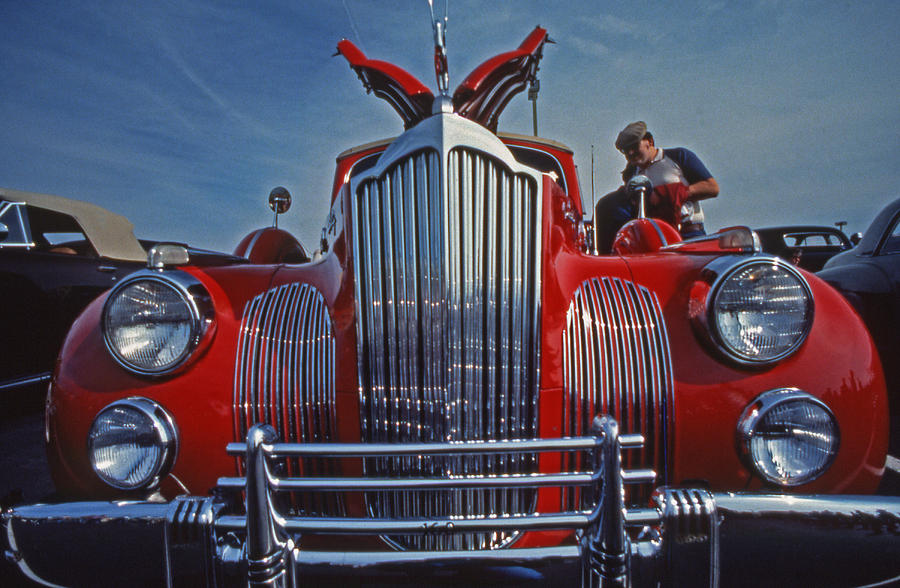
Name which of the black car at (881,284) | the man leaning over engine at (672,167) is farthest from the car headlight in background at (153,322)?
the black car at (881,284)

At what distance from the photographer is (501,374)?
1.48 m

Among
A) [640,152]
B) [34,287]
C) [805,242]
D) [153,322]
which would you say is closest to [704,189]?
[640,152]

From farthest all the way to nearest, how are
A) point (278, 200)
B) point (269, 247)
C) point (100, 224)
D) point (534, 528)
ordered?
1. point (100, 224)
2. point (278, 200)
3. point (269, 247)
4. point (534, 528)

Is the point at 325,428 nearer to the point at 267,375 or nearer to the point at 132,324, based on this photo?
the point at 267,375

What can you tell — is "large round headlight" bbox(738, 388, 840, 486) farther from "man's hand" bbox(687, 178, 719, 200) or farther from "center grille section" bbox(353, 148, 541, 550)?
"man's hand" bbox(687, 178, 719, 200)

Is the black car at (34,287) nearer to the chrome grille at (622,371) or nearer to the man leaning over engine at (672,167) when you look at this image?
the chrome grille at (622,371)

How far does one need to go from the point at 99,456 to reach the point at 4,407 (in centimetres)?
290

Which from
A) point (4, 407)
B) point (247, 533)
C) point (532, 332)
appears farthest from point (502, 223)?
point (4, 407)

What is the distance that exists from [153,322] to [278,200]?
223 cm

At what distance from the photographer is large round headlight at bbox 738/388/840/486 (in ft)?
4.48

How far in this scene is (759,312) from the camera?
4.88 feet

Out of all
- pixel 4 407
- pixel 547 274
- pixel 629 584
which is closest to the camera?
pixel 629 584

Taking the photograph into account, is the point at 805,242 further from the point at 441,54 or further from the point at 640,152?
the point at 441,54

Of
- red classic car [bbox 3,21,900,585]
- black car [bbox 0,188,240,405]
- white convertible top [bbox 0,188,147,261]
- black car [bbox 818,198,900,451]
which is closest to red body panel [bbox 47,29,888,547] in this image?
red classic car [bbox 3,21,900,585]
